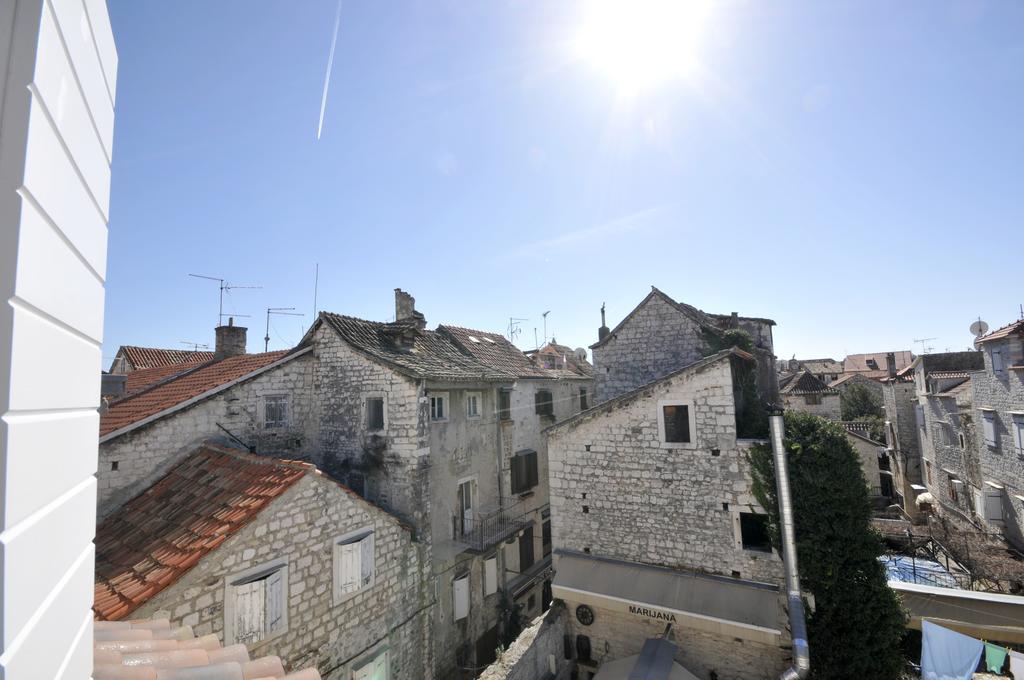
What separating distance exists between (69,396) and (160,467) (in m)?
11.7

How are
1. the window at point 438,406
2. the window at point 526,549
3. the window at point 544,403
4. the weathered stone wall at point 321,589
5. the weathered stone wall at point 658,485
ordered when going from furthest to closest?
the window at point 544,403, the window at point 526,549, the window at point 438,406, the weathered stone wall at point 658,485, the weathered stone wall at point 321,589

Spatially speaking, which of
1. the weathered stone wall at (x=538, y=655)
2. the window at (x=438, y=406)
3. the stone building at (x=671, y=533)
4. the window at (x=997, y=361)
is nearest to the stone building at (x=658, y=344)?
the stone building at (x=671, y=533)

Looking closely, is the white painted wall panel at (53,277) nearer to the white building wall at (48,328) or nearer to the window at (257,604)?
the white building wall at (48,328)

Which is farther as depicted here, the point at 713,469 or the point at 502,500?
the point at 502,500

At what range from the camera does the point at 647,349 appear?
664 inches

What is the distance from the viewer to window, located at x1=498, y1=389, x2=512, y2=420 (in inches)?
694

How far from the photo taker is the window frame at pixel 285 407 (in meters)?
12.7

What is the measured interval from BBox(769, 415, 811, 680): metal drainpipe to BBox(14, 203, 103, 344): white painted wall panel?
11.8 m

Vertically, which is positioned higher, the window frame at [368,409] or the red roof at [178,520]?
the window frame at [368,409]

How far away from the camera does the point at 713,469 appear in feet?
37.1

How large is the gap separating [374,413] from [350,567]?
162 inches

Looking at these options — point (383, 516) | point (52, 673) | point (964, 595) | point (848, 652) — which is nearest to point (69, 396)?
point (52, 673)

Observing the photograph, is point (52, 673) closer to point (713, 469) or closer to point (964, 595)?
point (713, 469)

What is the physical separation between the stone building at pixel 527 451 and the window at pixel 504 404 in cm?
8
